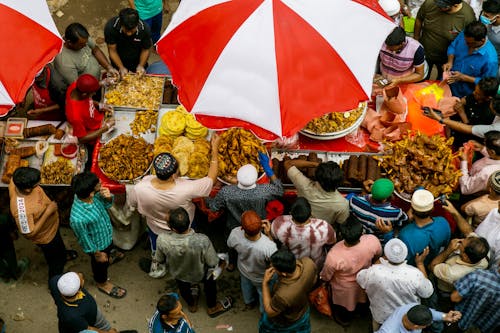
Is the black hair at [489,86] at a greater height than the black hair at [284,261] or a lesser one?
greater

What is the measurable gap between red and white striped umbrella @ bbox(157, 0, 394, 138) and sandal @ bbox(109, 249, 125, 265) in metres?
2.30

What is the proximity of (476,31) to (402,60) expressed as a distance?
843mm

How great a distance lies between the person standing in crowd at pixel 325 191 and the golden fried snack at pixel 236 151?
21.1 inches

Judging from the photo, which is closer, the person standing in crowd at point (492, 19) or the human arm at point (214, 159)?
the human arm at point (214, 159)

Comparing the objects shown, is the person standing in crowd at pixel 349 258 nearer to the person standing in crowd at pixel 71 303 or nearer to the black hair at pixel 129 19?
the person standing in crowd at pixel 71 303

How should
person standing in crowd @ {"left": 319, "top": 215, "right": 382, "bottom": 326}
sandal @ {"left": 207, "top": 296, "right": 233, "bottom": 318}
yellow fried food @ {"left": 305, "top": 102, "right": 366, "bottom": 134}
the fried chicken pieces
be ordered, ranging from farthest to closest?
yellow fried food @ {"left": 305, "top": 102, "right": 366, "bottom": 134} < sandal @ {"left": 207, "top": 296, "right": 233, "bottom": 318} < the fried chicken pieces < person standing in crowd @ {"left": 319, "top": 215, "right": 382, "bottom": 326}

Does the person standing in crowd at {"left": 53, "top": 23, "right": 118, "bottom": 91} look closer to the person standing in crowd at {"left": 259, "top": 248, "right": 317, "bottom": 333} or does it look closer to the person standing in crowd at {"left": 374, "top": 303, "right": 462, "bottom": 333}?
the person standing in crowd at {"left": 259, "top": 248, "right": 317, "bottom": 333}

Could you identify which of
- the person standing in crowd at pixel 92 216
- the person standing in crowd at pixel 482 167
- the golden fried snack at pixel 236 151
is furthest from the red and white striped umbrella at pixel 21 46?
the person standing in crowd at pixel 482 167

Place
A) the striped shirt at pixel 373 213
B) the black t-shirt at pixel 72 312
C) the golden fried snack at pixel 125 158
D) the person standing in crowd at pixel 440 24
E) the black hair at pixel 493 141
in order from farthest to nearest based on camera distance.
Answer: the person standing in crowd at pixel 440 24, the golden fried snack at pixel 125 158, the black hair at pixel 493 141, the striped shirt at pixel 373 213, the black t-shirt at pixel 72 312

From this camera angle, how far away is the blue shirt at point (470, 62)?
6.49 meters

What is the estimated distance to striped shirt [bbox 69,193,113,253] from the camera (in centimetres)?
514

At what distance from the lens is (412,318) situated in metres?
4.22

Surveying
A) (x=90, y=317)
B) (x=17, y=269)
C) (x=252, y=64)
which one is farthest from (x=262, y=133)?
(x=17, y=269)

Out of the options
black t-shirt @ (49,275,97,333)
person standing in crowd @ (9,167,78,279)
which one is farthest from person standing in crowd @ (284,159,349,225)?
person standing in crowd @ (9,167,78,279)
